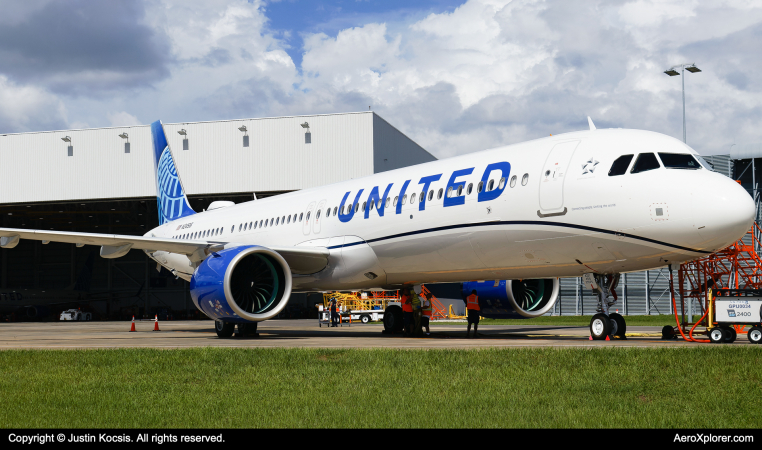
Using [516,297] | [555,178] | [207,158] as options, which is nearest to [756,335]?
[555,178]

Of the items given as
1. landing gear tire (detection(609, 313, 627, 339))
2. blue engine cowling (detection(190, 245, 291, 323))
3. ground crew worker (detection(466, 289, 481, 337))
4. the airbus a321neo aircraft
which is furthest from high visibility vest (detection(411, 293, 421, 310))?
landing gear tire (detection(609, 313, 627, 339))

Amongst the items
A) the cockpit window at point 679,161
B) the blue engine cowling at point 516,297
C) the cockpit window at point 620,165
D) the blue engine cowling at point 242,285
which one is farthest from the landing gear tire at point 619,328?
the blue engine cowling at point 242,285

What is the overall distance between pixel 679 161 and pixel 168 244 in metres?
12.0

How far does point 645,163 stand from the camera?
37.9 ft

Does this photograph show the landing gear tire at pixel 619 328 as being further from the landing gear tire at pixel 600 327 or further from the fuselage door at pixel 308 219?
the fuselage door at pixel 308 219

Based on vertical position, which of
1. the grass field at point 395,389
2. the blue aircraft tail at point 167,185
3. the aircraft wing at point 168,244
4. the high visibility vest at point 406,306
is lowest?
the grass field at point 395,389

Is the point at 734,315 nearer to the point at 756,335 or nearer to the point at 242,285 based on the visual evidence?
the point at 756,335

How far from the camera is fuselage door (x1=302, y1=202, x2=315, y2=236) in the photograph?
18.3 meters

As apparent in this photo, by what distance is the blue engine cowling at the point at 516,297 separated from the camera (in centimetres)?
1759

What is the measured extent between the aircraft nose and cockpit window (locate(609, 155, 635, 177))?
4.21 feet

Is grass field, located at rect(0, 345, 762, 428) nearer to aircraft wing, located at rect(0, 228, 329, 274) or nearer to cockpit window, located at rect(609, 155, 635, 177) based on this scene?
cockpit window, located at rect(609, 155, 635, 177)

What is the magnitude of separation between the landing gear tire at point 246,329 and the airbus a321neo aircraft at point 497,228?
8 cm
